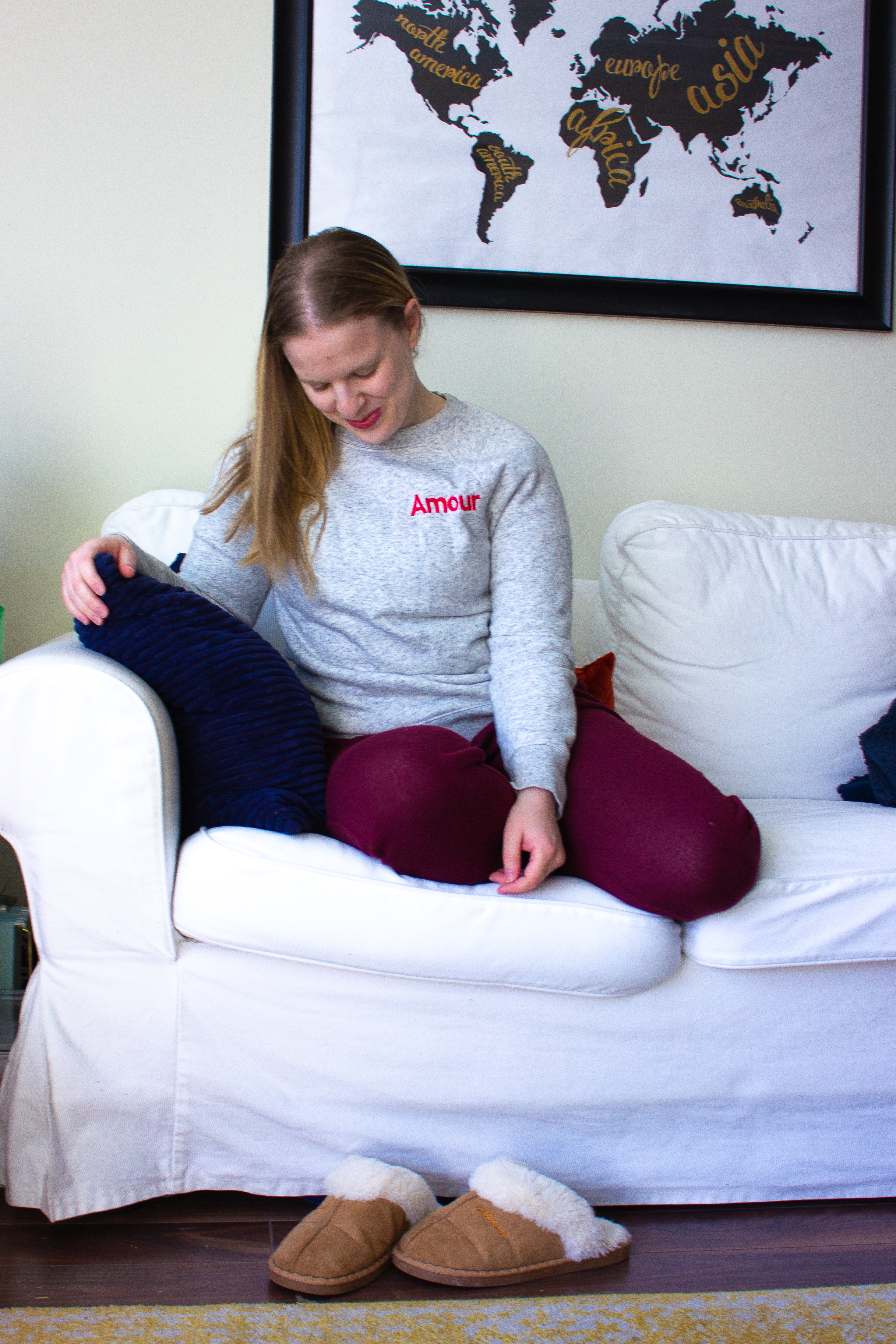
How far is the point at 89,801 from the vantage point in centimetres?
92

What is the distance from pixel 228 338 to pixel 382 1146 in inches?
51.4

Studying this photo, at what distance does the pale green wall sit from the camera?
1.60 metres

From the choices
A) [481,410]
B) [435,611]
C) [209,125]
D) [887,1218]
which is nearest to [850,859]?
[887,1218]

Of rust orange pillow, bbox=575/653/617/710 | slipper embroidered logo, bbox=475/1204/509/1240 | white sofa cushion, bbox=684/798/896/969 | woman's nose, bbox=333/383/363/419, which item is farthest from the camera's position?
rust orange pillow, bbox=575/653/617/710

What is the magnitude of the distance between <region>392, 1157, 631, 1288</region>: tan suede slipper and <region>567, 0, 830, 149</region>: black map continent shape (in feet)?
5.50

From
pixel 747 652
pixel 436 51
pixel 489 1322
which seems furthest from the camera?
pixel 436 51

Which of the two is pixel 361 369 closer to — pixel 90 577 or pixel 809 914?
pixel 90 577

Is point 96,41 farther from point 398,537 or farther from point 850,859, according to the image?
point 850,859

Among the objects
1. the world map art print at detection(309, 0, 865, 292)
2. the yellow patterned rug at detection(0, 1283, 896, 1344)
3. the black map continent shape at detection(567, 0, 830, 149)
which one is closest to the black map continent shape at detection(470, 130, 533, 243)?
the world map art print at detection(309, 0, 865, 292)

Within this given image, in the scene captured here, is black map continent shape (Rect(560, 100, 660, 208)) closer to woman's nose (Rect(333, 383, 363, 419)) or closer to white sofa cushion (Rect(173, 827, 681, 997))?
woman's nose (Rect(333, 383, 363, 419))

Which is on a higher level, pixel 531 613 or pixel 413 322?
pixel 413 322

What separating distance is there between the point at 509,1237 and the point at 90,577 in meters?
0.76

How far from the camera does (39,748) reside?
0.92m

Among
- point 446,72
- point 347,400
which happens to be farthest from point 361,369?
point 446,72
